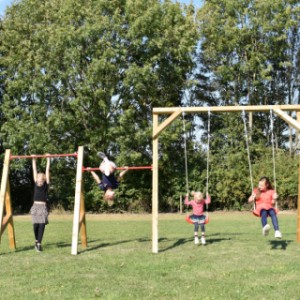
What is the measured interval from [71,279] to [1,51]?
26595 millimetres

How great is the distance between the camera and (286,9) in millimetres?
32906

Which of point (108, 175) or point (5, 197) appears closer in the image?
point (108, 175)

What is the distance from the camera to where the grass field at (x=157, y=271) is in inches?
291

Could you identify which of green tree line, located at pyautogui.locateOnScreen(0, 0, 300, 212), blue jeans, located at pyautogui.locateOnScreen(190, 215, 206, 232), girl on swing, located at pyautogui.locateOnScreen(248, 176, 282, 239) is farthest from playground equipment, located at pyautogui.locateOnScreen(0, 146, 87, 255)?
green tree line, located at pyautogui.locateOnScreen(0, 0, 300, 212)

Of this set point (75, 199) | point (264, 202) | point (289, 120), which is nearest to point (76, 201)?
point (75, 199)

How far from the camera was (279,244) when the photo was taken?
1219cm

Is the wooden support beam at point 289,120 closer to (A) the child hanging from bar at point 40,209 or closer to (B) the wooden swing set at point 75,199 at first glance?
(B) the wooden swing set at point 75,199

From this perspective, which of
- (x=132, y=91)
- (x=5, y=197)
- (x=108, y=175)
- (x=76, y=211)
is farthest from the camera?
(x=132, y=91)

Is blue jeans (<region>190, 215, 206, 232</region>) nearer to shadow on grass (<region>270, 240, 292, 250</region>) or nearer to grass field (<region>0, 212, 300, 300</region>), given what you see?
grass field (<region>0, 212, 300, 300</region>)

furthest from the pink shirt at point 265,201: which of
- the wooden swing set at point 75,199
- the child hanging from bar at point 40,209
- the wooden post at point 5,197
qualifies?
the wooden post at point 5,197

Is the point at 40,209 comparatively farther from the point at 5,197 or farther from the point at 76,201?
the point at 5,197

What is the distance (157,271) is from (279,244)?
14.1ft

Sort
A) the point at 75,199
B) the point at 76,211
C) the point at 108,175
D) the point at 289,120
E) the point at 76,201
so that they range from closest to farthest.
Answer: the point at 289,120 → the point at 76,211 → the point at 76,201 → the point at 75,199 → the point at 108,175

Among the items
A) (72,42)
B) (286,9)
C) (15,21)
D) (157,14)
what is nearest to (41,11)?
(15,21)
